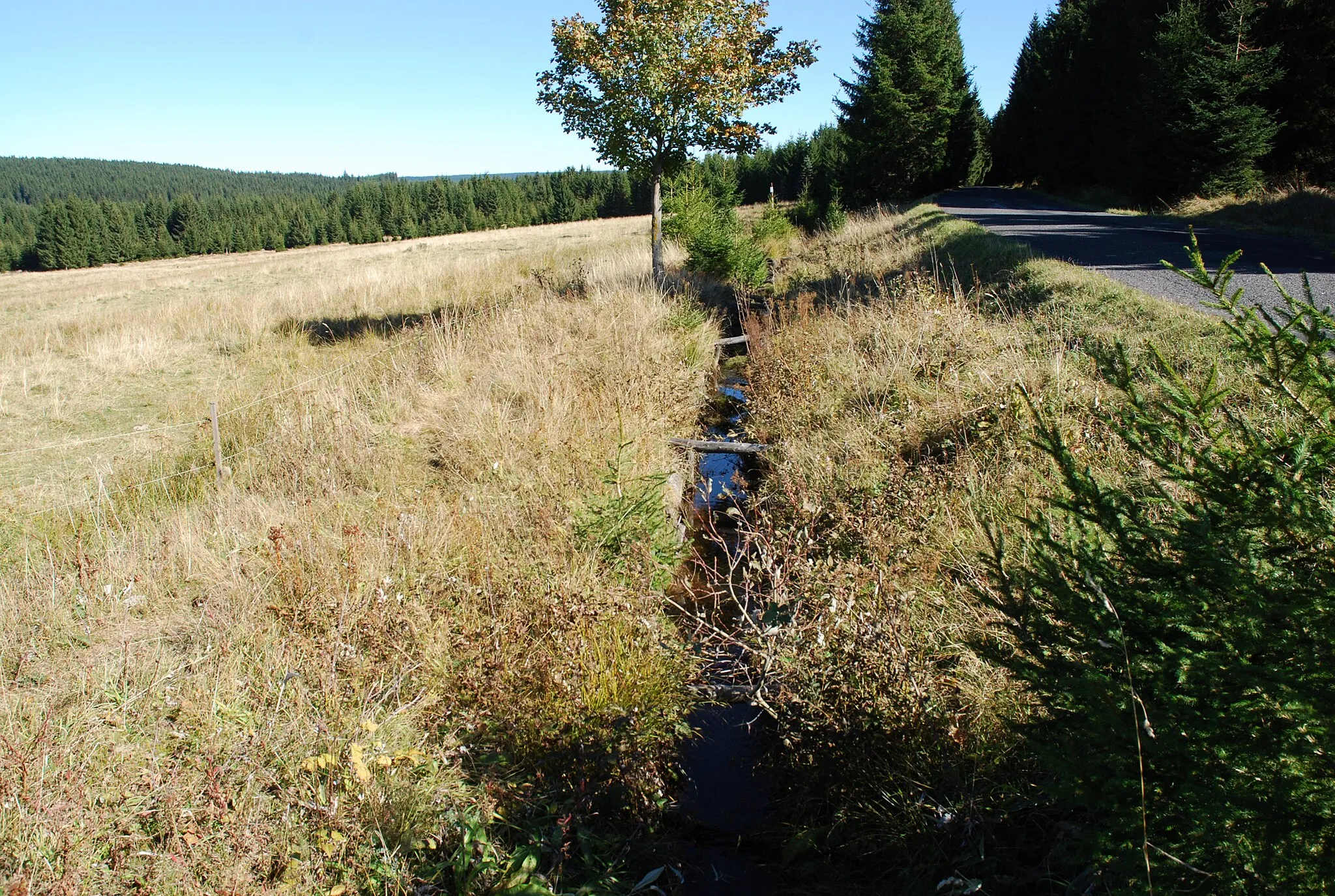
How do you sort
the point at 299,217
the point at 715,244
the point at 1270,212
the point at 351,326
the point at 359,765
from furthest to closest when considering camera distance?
the point at 299,217
the point at 715,244
the point at 351,326
the point at 1270,212
the point at 359,765

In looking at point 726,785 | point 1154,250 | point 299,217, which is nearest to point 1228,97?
point 1154,250

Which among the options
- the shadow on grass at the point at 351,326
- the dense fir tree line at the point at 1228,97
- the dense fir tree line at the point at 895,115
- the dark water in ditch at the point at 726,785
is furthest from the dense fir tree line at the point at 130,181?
the dark water in ditch at the point at 726,785

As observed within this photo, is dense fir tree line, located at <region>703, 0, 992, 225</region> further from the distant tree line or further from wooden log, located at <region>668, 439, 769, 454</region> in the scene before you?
the distant tree line

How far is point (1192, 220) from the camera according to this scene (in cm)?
1371

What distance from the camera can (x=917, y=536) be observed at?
13.5 ft

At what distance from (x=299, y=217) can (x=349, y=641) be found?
7790cm

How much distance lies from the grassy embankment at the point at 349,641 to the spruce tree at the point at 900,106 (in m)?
22.0

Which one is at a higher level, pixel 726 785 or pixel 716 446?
pixel 716 446

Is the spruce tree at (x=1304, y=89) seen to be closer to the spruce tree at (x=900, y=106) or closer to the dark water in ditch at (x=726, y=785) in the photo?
the spruce tree at (x=900, y=106)

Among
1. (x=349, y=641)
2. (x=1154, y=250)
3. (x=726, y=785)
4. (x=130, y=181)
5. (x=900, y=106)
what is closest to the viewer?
(x=349, y=641)

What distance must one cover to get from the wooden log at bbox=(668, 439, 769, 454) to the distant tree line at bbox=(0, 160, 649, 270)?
56.8 m

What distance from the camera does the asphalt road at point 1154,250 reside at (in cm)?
721

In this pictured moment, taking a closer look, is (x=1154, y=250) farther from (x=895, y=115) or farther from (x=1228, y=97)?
(x=895, y=115)

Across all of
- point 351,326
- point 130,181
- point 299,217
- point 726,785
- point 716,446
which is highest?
point 130,181
